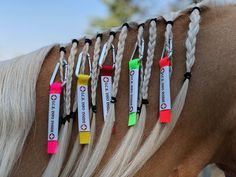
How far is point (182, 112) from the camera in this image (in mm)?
1083

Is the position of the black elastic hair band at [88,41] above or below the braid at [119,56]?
above

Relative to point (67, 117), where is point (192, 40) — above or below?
above

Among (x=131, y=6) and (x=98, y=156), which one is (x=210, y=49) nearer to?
(x=98, y=156)

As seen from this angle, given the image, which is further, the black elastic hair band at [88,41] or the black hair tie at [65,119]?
the black elastic hair band at [88,41]

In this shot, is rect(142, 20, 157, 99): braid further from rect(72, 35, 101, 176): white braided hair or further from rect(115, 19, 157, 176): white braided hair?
rect(72, 35, 101, 176): white braided hair

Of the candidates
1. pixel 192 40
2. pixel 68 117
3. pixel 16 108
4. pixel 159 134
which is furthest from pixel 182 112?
pixel 16 108

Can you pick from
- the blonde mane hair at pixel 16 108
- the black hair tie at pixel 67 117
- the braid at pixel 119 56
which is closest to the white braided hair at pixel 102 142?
the braid at pixel 119 56

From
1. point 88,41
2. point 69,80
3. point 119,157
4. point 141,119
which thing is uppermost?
point 88,41

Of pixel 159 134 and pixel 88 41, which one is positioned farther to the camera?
pixel 88 41

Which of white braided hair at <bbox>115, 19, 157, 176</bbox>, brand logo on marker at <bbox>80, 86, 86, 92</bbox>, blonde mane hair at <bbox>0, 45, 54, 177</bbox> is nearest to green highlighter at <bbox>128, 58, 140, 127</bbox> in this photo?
Answer: white braided hair at <bbox>115, 19, 157, 176</bbox>

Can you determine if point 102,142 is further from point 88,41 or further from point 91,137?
point 88,41

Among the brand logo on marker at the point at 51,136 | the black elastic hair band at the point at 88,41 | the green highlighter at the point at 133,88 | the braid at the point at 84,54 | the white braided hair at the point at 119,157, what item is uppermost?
the black elastic hair band at the point at 88,41

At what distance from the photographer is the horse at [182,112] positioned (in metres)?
1.06

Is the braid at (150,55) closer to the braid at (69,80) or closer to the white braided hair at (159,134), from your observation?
the white braided hair at (159,134)
